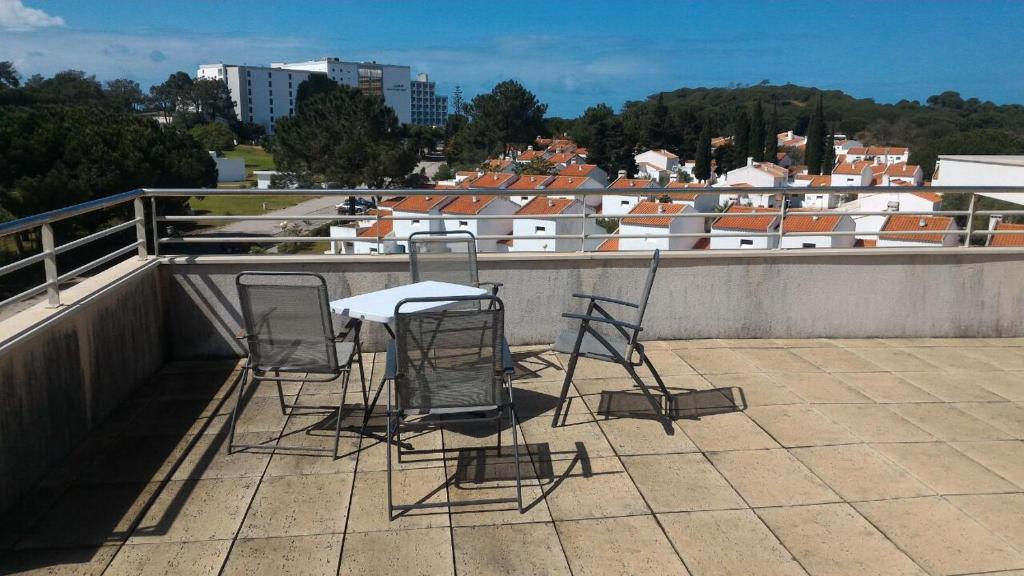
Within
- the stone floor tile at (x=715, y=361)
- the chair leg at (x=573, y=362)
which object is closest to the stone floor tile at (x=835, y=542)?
the chair leg at (x=573, y=362)

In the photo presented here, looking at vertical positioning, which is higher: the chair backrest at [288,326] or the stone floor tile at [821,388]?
the chair backrest at [288,326]

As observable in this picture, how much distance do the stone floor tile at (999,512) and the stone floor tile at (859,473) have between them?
0.58 ft

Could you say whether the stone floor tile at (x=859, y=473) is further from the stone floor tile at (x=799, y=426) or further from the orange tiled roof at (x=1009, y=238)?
the orange tiled roof at (x=1009, y=238)

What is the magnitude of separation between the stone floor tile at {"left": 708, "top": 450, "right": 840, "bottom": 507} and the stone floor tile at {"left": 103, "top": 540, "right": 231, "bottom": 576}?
7.88 feet

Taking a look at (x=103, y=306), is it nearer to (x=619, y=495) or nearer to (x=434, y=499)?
(x=434, y=499)

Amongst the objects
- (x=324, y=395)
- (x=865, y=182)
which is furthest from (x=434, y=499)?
(x=865, y=182)

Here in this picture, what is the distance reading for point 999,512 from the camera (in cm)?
347

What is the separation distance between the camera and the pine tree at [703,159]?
7781 cm

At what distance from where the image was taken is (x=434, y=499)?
3553mm

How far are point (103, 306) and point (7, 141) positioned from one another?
87.4 ft

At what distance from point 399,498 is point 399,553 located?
49 cm

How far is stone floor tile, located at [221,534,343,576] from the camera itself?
2951 mm

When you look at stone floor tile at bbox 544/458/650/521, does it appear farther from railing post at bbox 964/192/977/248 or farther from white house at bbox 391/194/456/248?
railing post at bbox 964/192/977/248

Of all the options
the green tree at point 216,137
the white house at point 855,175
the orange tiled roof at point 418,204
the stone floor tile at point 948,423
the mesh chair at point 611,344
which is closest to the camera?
the mesh chair at point 611,344
